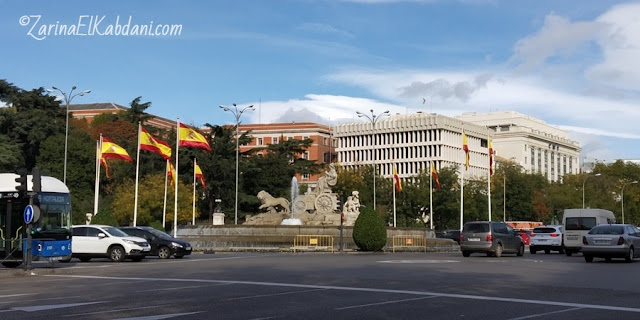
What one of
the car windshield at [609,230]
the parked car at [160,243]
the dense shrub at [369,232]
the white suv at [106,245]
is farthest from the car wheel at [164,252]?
the car windshield at [609,230]

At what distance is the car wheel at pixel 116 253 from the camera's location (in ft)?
112

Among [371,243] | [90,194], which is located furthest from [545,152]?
[371,243]

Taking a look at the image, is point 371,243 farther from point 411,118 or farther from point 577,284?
point 411,118

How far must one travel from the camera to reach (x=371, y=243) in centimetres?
4478

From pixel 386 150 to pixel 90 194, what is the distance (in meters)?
73.0

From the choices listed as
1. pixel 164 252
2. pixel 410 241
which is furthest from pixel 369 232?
pixel 164 252

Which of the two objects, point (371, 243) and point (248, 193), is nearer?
point (371, 243)

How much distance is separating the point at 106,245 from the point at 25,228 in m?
6.20

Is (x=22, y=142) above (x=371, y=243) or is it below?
above

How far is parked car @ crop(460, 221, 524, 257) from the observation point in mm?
37781

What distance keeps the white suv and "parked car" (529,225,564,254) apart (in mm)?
22580

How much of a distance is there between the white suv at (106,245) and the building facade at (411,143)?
113 meters

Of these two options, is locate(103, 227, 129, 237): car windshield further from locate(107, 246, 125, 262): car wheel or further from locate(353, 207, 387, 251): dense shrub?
locate(353, 207, 387, 251): dense shrub

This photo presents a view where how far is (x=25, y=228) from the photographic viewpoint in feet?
93.1
